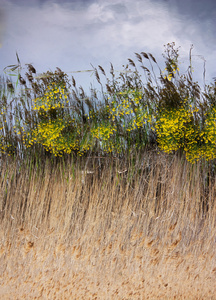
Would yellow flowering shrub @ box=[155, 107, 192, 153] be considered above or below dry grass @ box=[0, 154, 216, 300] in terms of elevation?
above

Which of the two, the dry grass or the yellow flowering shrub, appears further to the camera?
the dry grass

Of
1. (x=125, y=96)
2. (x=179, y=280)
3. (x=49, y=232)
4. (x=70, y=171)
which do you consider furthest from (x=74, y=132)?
(x=179, y=280)

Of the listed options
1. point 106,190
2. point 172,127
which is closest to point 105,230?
point 106,190

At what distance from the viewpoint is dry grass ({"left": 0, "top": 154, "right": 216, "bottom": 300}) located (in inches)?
170

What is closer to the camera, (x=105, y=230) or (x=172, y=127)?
(x=172, y=127)

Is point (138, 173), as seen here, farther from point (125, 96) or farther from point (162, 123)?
point (125, 96)

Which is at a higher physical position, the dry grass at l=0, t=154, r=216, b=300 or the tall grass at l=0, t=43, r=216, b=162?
the tall grass at l=0, t=43, r=216, b=162

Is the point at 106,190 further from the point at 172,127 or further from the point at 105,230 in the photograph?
the point at 172,127

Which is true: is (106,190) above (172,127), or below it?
below

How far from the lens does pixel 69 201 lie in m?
4.35

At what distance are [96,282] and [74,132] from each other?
6.99ft

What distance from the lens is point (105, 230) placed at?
4359 millimetres

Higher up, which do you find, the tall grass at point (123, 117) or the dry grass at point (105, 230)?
the tall grass at point (123, 117)

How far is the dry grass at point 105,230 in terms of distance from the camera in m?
4.32
